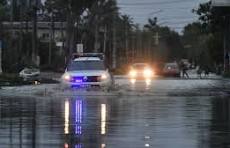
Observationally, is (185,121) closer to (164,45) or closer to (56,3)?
(56,3)

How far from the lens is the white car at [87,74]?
32781 millimetres

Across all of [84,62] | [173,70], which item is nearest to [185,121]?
[84,62]

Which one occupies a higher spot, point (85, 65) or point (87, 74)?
point (85, 65)

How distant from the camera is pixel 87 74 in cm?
3294

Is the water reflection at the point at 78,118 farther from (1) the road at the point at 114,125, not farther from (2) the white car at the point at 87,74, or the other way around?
(2) the white car at the point at 87,74

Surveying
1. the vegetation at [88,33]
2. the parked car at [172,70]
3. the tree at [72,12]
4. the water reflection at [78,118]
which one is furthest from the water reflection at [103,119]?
the parked car at [172,70]

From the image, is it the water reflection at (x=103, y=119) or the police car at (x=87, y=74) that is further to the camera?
the police car at (x=87, y=74)

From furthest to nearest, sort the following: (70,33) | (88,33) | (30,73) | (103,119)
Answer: (88,33)
(70,33)
(30,73)
(103,119)

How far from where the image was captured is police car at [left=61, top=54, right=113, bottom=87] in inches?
1291

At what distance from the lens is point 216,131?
15.4 meters

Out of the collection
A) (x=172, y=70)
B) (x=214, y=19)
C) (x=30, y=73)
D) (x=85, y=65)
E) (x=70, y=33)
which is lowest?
(x=172, y=70)

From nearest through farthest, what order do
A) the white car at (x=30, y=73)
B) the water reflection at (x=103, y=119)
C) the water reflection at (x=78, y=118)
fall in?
the water reflection at (x=103, y=119) < the water reflection at (x=78, y=118) < the white car at (x=30, y=73)

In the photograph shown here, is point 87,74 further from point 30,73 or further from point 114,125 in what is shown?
point 30,73

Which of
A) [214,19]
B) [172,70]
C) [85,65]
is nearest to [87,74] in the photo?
[85,65]
